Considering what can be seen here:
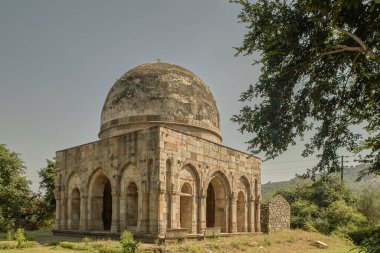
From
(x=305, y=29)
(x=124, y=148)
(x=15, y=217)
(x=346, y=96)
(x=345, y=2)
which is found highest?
(x=305, y=29)

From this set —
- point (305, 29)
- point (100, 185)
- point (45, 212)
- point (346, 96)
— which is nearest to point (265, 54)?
point (305, 29)

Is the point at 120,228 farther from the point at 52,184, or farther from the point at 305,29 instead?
the point at 52,184

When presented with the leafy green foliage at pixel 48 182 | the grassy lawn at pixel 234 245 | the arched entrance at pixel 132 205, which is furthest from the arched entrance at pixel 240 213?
the leafy green foliage at pixel 48 182

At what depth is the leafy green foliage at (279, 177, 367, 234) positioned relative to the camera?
2531 cm

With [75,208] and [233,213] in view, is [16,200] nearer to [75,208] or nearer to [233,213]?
[75,208]

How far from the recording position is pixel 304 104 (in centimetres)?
1022

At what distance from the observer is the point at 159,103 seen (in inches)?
741

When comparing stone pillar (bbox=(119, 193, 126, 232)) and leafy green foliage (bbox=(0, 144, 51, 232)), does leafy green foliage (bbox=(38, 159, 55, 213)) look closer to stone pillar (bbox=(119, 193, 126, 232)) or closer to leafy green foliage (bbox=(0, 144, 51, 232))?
leafy green foliage (bbox=(0, 144, 51, 232))

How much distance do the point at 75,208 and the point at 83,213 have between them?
147 centimetres

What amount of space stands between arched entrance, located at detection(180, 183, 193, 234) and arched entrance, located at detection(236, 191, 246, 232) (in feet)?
13.5

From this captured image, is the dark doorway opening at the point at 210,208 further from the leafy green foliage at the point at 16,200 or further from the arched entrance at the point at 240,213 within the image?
the leafy green foliage at the point at 16,200

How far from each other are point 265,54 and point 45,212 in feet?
78.3

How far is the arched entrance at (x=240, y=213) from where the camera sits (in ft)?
65.0

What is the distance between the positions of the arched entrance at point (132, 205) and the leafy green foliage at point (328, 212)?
1214 cm
